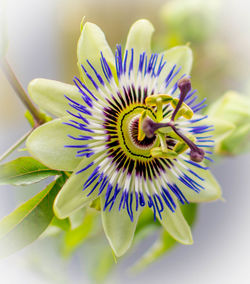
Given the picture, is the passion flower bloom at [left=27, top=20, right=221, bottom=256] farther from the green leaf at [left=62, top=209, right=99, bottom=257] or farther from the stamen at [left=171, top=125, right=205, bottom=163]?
the green leaf at [left=62, top=209, right=99, bottom=257]

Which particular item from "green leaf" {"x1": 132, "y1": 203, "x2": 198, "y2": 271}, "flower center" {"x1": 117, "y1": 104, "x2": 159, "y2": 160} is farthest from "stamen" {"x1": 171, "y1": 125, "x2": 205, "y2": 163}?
"green leaf" {"x1": 132, "y1": 203, "x2": 198, "y2": 271}

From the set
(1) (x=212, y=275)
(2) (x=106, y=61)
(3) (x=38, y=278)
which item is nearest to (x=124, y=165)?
(2) (x=106, y=61)

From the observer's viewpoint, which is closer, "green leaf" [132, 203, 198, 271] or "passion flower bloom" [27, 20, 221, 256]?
"passion flower bloom" [27, 20, 221, 256]

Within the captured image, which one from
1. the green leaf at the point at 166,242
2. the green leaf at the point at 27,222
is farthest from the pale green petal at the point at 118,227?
the green leaf at the point at 166,242

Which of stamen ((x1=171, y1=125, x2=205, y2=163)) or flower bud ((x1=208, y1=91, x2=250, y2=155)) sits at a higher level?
stamen ((x1=171, y1=125, x2=205, y2=163))

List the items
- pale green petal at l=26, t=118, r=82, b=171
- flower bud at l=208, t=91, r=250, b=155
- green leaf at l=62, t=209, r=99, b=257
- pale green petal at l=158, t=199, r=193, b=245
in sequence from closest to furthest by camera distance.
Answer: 1. pale green petal at l=26, t=118, r=82, b=171
2. pale green petal at l=158, t=199, r=193, b=245
3. flower bud at l=208, t=91, r=250, b=155
4. green leaf at l=62, t=209, r=99, b=257

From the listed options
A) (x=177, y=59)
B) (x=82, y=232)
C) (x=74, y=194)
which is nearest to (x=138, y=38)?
(x=177, y=59)

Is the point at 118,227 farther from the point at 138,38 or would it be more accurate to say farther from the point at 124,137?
the point at 138,38

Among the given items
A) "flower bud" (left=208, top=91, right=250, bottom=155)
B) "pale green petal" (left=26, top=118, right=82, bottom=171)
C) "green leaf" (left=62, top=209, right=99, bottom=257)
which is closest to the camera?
"pale green petal" (left=26, top=118, right=82, bottom=171)
